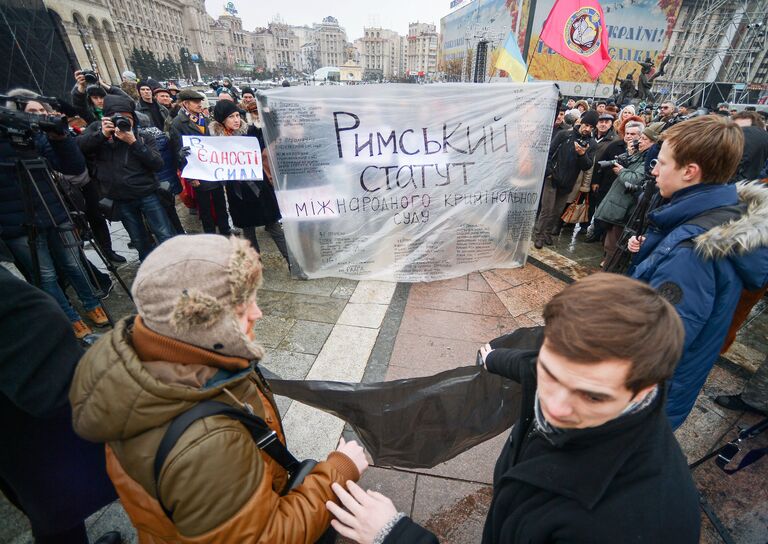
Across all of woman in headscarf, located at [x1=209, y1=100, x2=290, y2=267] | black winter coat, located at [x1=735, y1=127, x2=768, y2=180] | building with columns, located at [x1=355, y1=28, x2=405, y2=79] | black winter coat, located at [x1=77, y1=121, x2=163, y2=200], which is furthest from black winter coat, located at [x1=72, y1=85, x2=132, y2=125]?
building with columns, located at [x1=355, y1=28, x2=405, y2=79]

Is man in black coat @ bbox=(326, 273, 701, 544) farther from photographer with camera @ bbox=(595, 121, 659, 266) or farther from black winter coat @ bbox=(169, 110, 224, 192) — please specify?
black winter coat @ bbox=(169, 110, 224, 192)

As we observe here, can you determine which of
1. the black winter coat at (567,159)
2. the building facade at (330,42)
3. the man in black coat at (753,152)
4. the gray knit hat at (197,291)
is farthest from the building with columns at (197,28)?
the gray knit hat at (197,291)

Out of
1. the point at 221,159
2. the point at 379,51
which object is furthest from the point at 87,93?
the point at 379,51

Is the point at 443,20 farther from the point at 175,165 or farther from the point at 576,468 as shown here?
the point at 576,468

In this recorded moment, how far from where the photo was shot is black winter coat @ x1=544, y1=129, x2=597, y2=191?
4.87m

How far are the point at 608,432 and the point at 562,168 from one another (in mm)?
4974

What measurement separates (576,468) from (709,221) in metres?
1.45

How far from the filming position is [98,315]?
11.3 ft

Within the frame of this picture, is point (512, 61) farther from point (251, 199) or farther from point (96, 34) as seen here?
point (96, 34)

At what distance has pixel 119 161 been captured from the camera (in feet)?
11.8

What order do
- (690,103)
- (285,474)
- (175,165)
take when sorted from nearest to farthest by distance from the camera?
(285,474) < (175,165) < (690,103)

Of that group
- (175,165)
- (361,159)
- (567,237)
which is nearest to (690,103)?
(567,237)

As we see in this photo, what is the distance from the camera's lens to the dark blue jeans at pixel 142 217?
3898mm

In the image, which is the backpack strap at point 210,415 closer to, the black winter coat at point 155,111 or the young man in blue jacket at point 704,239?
the young man in blue jacket at point 704,239
